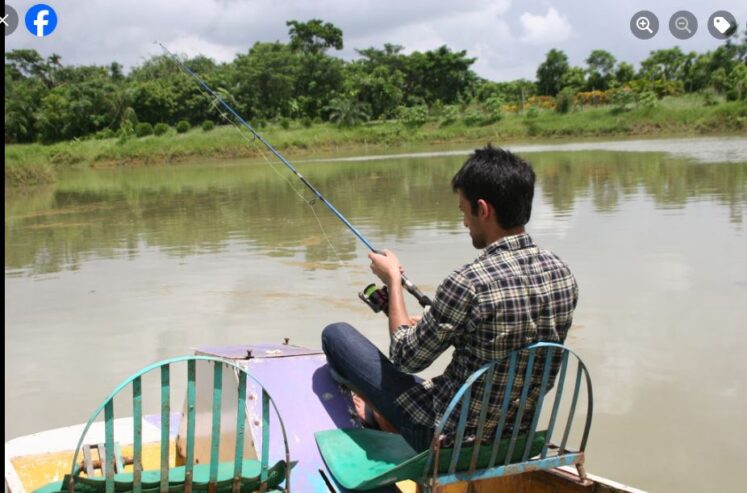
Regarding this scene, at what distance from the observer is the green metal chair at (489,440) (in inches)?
84.6

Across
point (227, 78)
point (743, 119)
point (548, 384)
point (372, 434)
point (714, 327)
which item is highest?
point (227, 78)

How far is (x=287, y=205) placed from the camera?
50.8 ft

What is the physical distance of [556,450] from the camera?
257 cm

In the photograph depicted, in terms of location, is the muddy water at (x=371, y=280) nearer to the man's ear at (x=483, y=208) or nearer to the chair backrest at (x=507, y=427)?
the chair backrest at (x=507, y=427)

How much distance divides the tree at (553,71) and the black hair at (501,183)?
49.8m

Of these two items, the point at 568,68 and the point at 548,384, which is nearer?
the point at 548,384

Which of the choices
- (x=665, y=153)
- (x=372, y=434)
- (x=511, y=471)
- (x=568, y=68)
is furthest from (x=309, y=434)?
(x=568, y=68)

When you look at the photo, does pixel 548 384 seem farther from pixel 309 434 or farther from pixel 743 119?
pixel 743 119

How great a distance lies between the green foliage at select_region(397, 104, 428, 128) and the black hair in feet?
131

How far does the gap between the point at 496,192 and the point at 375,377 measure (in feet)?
2.41

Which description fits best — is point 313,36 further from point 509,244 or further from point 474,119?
point 509,244

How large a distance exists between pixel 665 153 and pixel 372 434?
2222 cm

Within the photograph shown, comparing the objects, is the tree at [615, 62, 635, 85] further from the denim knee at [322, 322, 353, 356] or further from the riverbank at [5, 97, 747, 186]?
the denim knee at [322, 322, 353, 356]

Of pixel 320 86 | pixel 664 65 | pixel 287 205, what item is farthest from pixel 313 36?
pixel 287 205
